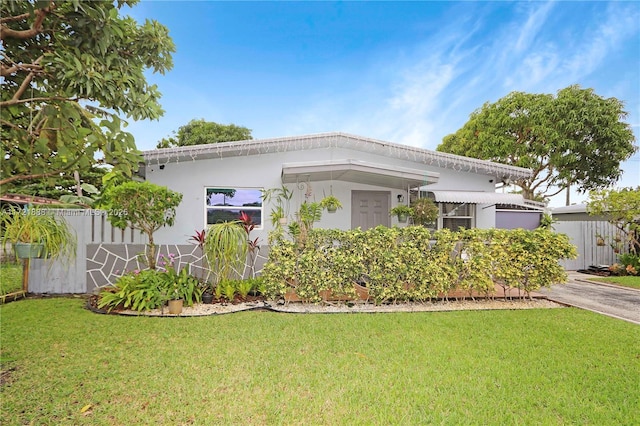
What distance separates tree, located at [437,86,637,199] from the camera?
20172 millimetres

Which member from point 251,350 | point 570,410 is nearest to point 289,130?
point 251,350

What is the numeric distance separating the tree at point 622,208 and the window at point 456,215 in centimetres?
591

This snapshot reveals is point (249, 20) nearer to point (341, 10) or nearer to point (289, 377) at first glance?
point (341, 10)

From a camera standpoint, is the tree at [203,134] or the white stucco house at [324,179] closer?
A: the white stucco house at [324,179]

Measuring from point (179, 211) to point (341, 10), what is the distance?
917 cm

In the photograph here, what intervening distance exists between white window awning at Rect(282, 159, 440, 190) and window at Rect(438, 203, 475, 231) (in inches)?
92.9

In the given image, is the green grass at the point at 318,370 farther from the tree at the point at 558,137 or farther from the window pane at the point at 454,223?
the tree at the point at 558,137

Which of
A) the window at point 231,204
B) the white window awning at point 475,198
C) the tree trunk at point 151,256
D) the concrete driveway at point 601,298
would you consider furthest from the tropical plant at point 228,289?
the concrete driveway at point 601,298

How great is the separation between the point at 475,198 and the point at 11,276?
15.3 meters

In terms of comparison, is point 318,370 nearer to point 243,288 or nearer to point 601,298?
point 243,288

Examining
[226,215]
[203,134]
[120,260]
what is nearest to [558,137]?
[226,215]

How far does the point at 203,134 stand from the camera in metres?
28.3

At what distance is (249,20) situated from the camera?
11789 mm

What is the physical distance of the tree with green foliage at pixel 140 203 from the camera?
7748 mm
